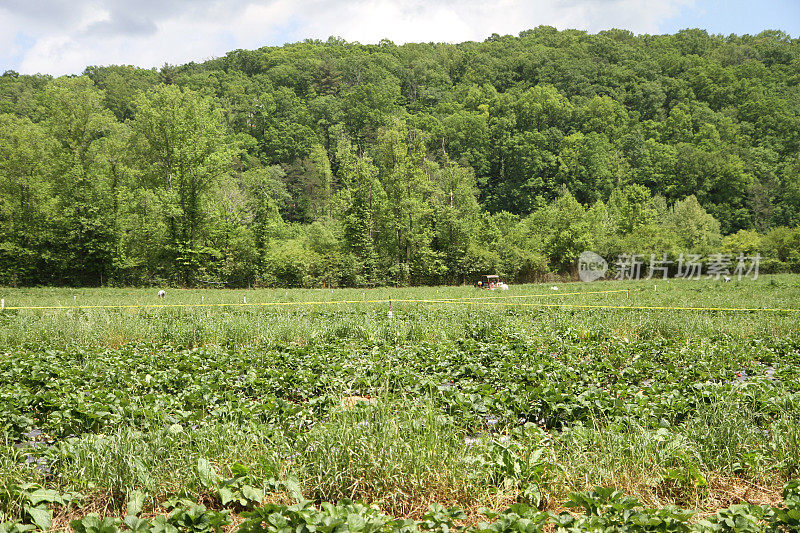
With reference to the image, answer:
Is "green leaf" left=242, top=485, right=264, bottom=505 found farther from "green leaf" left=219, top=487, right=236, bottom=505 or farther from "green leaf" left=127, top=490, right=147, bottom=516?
"green leaf" left=127, top=490, right=147, bottom=516

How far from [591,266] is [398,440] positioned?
161 ft

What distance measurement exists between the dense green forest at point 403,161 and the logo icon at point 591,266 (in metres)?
0.99

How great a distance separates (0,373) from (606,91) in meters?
110

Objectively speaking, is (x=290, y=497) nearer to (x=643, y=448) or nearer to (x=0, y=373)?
(x=643, y=448)

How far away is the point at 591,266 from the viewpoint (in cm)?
4978

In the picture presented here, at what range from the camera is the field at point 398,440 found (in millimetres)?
3740

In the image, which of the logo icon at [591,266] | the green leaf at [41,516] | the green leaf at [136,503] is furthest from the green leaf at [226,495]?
the logo icon at [591,266]

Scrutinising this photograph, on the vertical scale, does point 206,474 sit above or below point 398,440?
below

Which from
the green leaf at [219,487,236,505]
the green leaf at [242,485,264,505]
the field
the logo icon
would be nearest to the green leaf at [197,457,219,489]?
the field

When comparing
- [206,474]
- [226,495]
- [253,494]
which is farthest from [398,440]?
[206,474]

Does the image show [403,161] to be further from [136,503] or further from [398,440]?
[136,503]

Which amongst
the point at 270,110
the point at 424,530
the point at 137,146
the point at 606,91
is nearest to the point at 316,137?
the point at 270,110

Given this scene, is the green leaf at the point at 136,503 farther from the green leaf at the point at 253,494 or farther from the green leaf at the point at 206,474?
the green leaf at the point at 253,494

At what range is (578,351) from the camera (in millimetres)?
9867
